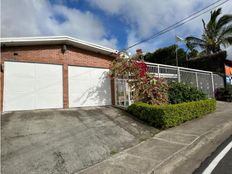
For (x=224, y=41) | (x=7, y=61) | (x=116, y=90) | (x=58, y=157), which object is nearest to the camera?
(x=58, y=157)

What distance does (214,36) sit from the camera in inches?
802

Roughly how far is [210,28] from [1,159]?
878 inches

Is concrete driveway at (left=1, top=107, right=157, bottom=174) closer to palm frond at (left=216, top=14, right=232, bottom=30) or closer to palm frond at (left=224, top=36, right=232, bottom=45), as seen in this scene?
palm frond at (left=224, top=36, right=232, bottom=45)

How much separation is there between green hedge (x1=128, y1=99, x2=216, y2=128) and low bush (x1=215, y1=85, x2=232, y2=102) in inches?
331

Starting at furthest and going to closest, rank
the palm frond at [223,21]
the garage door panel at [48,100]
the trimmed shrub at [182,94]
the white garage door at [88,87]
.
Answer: the palm frond at [223,21], the white garage door at [88,87], the trimmed shrub at [182,94], the garage door panel at [48,100]

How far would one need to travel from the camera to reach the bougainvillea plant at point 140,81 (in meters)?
9.18

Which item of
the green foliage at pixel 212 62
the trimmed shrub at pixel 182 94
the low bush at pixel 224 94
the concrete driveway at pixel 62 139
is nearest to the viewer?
the concrete driveway at pixel 62 139

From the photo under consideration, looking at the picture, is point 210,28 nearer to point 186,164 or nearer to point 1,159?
point 186,164

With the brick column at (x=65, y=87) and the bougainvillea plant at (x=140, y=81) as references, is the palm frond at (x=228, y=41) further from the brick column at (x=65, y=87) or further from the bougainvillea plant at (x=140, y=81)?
the brick column at (x=65, y=87)

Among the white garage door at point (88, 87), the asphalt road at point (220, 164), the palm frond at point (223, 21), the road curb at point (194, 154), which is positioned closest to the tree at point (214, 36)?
the palm frond at point (223, 21)

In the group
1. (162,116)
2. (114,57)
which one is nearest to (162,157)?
(162,116)

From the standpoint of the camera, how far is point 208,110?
408 inches

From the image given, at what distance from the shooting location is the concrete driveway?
404cm

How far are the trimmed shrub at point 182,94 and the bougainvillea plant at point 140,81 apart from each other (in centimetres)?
47
